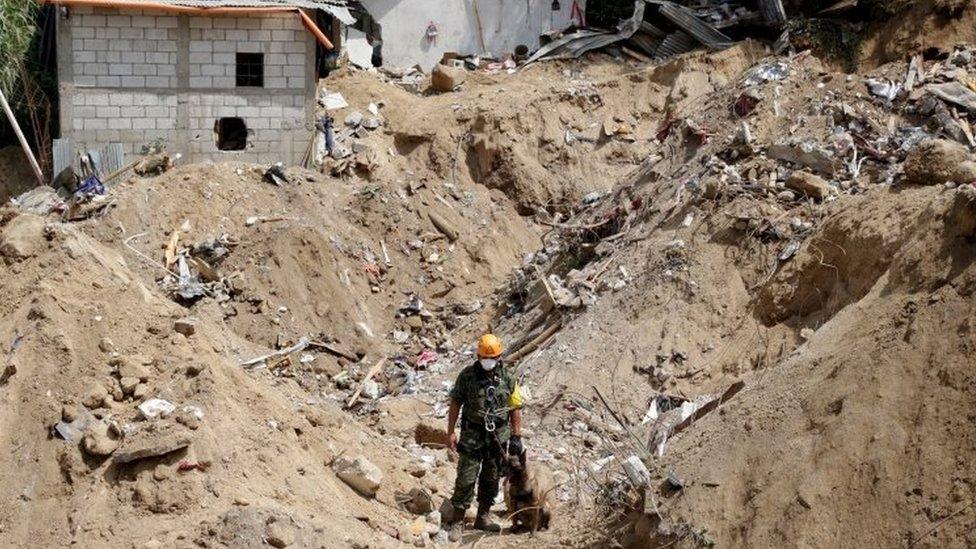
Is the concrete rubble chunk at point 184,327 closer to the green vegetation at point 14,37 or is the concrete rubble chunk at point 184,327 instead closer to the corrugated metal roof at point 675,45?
the green vegetation at point 14,37

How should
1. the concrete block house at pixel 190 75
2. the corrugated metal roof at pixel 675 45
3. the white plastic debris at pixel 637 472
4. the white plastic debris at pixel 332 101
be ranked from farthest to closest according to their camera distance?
the corrugated metal roof at pixel 675 45 < the white plastic debris at pixel 332 101 < the concrete block house at pixel 190 75 < the white plastic debris at pixel 637 472

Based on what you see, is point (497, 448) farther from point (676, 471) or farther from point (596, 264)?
point (596, 264)

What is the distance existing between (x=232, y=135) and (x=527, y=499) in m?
12.0

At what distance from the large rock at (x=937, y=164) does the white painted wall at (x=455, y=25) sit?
12.2 meters

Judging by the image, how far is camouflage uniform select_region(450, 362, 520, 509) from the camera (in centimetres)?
1051

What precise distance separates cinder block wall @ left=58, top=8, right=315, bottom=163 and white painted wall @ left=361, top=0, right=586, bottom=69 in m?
4.57

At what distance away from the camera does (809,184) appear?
15141mm

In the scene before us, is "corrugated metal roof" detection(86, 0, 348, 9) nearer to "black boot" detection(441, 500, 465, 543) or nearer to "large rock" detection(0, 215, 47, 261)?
"large rock" detection(0, 215, 47, 261)

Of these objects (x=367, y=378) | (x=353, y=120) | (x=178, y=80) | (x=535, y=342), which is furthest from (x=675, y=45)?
(x=367, y=378)

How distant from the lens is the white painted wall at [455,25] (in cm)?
2494

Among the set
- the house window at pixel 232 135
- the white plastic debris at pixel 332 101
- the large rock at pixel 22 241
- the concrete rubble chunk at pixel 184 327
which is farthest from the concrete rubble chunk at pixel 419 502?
the white plastic debris at pixel 332 101

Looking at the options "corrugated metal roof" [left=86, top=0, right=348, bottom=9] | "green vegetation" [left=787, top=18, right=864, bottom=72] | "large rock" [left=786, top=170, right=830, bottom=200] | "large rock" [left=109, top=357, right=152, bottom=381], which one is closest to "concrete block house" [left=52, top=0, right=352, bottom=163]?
"corrugated metal roof" [left=86, top=0, right=348, bottom=9]

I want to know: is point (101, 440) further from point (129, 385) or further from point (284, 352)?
point (284, 352)

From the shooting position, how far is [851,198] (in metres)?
14.5
